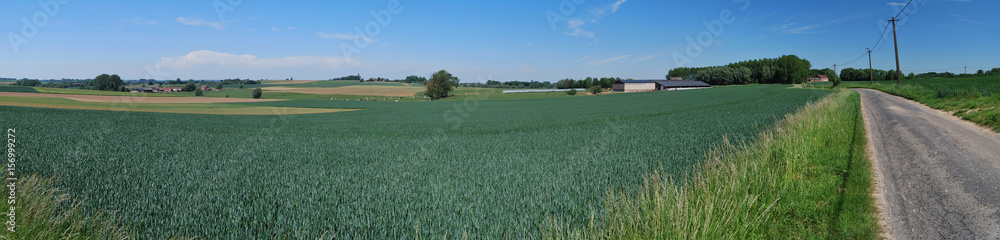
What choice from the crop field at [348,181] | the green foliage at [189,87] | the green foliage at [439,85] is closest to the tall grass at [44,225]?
the crop field at [348,181]

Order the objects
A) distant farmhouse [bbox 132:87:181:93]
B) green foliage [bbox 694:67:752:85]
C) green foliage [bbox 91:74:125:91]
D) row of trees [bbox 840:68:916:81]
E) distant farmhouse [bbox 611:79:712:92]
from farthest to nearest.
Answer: row of trees [bbox 840:68:916:81]
green foliage [bbox 694:67:752:85]
distant farmhouse [bbox 611:79:712:92]
distant farmhouse [bbox 132:87:181:93]
green foliage [bbox 91:74:125:91]

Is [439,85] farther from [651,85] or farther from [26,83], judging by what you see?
[651,85]

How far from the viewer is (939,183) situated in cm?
726

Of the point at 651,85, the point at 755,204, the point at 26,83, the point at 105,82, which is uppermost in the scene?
the point at 651,85

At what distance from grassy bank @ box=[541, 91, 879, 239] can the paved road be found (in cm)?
35

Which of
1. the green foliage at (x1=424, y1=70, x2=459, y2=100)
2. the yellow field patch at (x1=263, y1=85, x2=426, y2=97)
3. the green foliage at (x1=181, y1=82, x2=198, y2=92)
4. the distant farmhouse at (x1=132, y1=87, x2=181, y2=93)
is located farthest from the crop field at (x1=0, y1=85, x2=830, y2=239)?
the yellow field patch at (x1=263, y1=85, x2=426, y2=97)

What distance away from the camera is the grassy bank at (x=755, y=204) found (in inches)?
164

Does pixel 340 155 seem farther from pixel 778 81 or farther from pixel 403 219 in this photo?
pixel 778 81

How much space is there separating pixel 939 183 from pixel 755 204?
488 cm

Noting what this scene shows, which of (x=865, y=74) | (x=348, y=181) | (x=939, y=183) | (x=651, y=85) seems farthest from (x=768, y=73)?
(x=348, y=181)

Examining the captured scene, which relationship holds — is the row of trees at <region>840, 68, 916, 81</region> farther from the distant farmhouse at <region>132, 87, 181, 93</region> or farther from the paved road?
the distant farmhouse at <region>132, 87, 181, 93</region>

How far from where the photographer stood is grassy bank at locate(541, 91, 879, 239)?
4168 millimetres

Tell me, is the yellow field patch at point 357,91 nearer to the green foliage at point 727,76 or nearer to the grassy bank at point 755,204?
the grassy bank at point 755,204

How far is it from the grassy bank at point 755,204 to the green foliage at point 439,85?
84.1m
